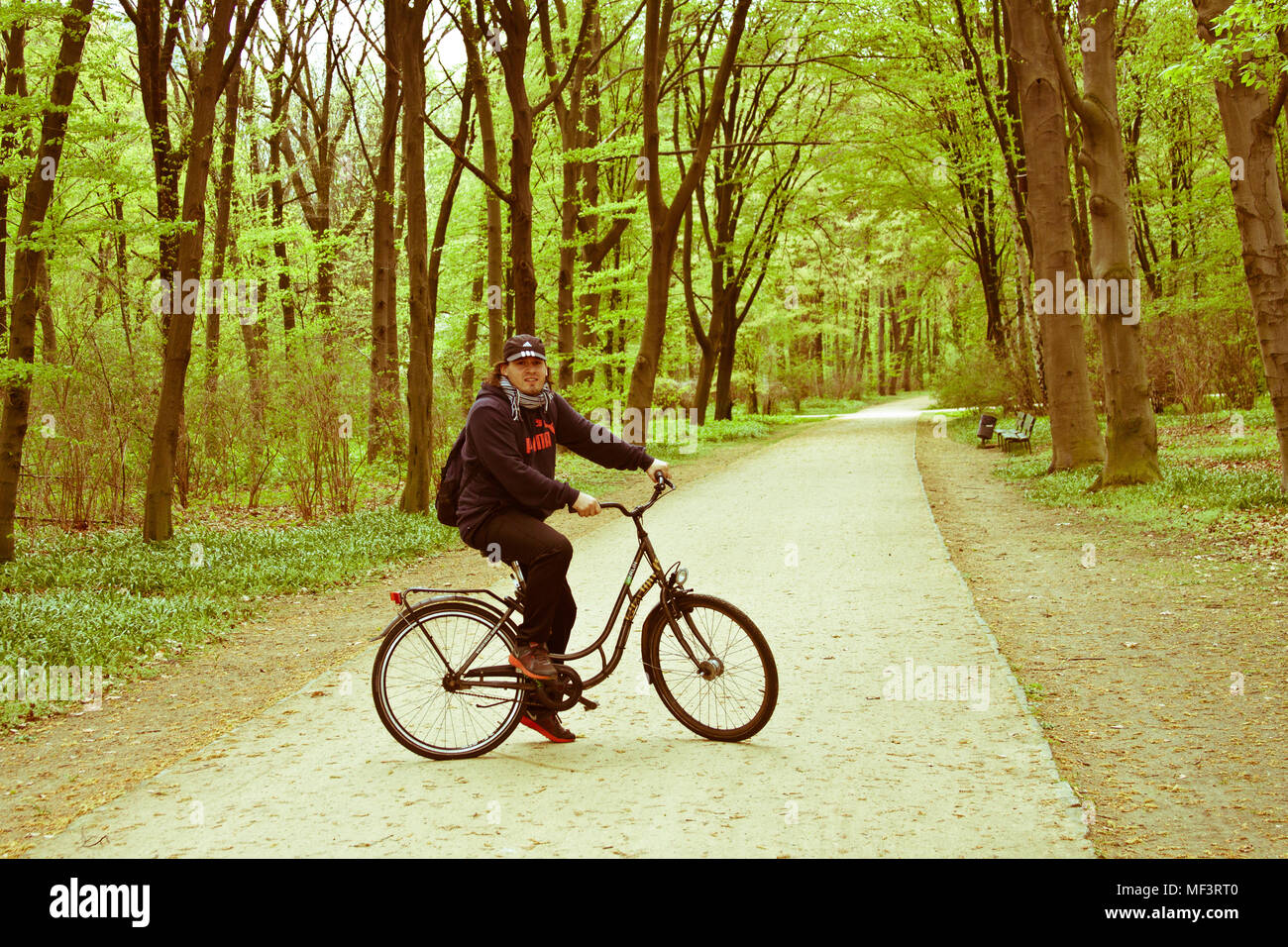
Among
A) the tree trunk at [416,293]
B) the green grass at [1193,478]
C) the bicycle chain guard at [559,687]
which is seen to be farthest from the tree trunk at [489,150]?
the bicycle chain guard at [559,687]

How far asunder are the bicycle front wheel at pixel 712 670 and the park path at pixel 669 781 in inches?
5.9

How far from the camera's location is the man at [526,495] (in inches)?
207

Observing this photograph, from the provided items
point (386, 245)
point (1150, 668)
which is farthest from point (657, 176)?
point (1150, 668)

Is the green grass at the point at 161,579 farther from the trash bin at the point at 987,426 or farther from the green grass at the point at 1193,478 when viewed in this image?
the trash bin at the point at 987,426

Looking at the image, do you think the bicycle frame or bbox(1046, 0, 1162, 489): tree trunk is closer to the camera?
the bicycle frame

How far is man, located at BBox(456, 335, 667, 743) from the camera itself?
5262mm

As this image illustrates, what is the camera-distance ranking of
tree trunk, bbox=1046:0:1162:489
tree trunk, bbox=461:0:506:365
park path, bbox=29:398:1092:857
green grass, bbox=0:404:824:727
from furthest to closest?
tree trunk, bbox=461:0:506:365 → tree trunk, bbox=1046:0:1162:489 → green grass, bbox=0:404:824:727 → park path, bbox=29:398:1092:857

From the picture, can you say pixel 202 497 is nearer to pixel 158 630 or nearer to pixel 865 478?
pixel 158 630

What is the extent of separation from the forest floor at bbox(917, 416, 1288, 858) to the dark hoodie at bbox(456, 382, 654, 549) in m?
2.81

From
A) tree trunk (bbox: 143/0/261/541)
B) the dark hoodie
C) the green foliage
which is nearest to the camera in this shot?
the dark hoodie

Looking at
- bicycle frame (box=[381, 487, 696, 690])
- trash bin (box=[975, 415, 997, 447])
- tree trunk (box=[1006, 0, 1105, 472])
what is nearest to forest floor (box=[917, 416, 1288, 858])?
bicycle frame (box=[381, 487, 696, 690])

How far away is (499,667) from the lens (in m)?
5.46

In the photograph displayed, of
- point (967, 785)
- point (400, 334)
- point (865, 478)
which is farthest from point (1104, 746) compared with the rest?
point (400, 334)

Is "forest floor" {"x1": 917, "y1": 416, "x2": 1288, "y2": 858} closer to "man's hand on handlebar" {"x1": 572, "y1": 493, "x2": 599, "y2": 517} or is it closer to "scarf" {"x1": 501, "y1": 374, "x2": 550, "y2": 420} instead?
"man's hand on handlebar" {"x1": 572, "y1": 493, "x2": 599, "y2": 517}
